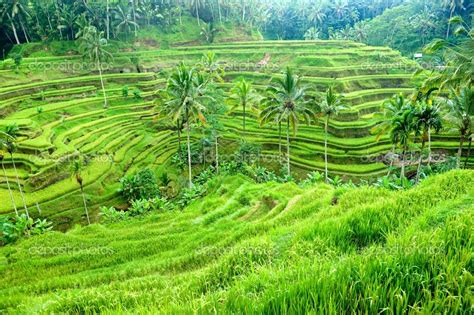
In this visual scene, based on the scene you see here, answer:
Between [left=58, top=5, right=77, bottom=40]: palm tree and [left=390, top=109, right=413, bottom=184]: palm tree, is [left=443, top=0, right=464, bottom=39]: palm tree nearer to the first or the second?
[left=390, top=109, right=413, bottom=184]: palm tree

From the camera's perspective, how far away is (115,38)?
167 feet

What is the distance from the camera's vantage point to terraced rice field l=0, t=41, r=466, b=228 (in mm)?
20375

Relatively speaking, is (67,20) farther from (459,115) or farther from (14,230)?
(459,115)

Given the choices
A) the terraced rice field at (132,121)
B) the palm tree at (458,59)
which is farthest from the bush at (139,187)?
the palm tree at (458,59)

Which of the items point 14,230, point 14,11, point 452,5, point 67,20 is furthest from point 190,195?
point 452,5

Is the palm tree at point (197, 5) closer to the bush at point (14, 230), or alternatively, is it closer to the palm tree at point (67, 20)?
the palm tree at point (67, 20)

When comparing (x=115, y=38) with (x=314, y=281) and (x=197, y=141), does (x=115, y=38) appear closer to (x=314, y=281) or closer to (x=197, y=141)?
(x=197, y=141)

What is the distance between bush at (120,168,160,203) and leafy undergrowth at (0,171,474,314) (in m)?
9.02

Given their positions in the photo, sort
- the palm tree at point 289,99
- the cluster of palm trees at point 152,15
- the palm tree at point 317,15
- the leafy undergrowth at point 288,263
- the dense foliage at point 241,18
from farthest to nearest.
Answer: the palm tree at point 317,15
the dense foliage at point 241,18
the cluster of palm trees at point 152,15
the palm tree at point 289,99
the leafy undergrowth at point 288,263

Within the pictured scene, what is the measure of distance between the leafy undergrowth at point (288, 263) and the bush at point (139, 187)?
9022mm

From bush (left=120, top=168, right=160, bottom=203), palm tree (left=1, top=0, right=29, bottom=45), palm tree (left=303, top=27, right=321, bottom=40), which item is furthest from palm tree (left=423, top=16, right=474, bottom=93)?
palm tree (left=303, top=27, right=321, bottom=40)

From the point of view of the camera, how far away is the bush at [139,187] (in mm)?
19422

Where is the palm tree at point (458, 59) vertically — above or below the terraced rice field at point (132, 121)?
above

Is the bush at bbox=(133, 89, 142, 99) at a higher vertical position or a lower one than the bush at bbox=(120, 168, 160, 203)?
higher
